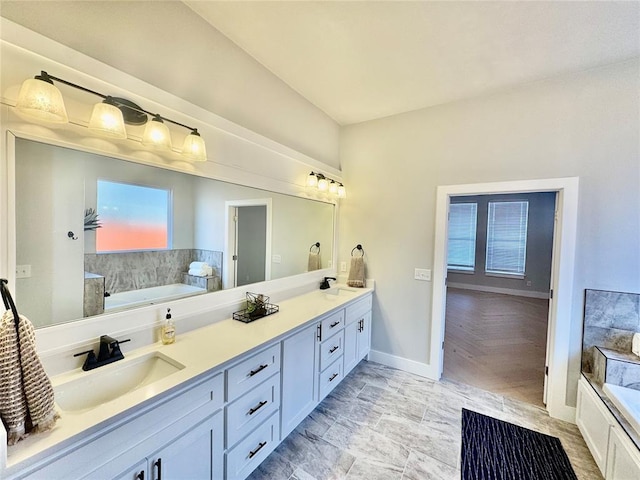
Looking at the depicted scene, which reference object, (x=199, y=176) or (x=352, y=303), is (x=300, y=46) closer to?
(x=199, y=176)

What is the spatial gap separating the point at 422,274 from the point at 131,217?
8.83ft

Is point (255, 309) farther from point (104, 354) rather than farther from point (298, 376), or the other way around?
point (104, 354)

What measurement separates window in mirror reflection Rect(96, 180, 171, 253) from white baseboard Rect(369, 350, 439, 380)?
8.77 ft

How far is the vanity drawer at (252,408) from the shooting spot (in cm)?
147

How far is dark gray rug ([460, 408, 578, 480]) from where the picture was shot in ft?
5.84

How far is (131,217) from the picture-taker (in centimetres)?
155

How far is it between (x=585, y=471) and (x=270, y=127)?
3.50m

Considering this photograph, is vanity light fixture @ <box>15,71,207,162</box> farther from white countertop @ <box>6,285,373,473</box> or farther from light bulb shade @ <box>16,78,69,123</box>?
white countertop @ <box>6,285,373,473</box>

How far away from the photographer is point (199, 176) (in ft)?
5.95

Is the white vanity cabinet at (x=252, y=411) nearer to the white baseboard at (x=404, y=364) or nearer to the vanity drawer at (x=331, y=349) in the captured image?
the vanity drawer at (x=331, y=349)

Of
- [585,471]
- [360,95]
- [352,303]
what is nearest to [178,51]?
[360,95]

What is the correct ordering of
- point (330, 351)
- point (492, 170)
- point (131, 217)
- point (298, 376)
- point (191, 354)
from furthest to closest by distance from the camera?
point (492, 170) < point (330, 351) < point (298, 376) < point (131, 217) < point (191, 354)

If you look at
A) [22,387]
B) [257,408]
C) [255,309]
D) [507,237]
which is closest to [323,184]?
[255,309]

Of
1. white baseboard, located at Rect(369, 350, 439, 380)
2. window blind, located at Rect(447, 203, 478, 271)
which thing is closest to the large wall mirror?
white baseboard, located at Rect(369, 350, 439, 380)
